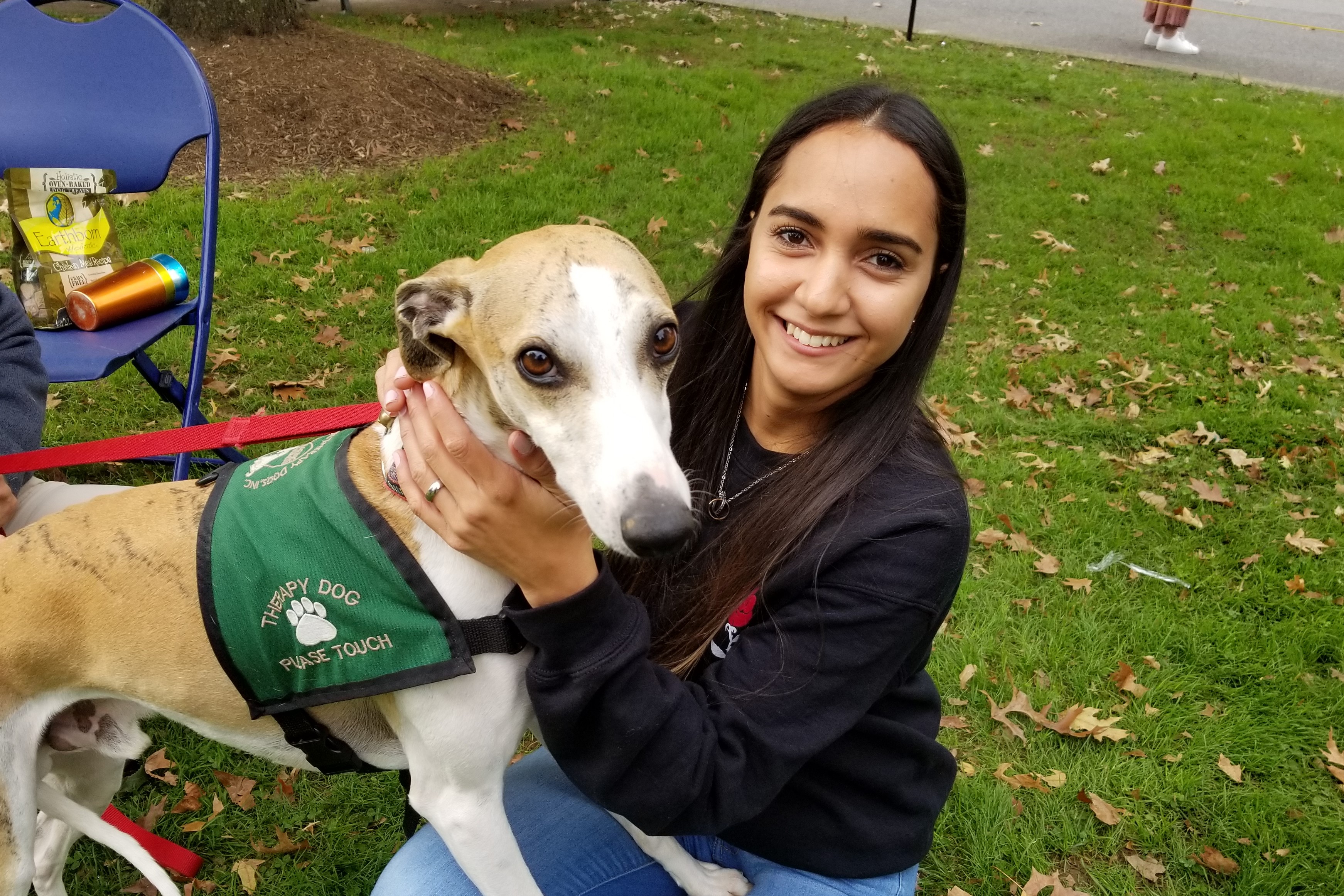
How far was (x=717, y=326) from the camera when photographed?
254 cm

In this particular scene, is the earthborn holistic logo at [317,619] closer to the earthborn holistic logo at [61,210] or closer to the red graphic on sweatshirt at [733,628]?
the red graphic on sweatshirt at [733,628]

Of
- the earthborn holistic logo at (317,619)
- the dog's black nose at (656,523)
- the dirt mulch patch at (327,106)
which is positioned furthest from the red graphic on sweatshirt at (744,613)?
the dirt mulch patch at (327,106)

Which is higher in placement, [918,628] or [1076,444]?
[918,628]

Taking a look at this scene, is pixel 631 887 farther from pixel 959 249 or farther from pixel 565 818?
pixel 959 249

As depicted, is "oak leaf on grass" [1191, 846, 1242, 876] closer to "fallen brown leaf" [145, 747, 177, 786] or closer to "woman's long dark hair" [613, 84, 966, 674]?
"woman's long dark hair" [613, 84, 966, 674]

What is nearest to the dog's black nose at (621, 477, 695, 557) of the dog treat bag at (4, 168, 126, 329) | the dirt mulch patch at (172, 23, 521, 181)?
the dog treat bag at (4, 168, 126, 329)

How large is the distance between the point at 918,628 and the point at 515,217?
551 centimetres

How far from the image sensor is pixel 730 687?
1.96m

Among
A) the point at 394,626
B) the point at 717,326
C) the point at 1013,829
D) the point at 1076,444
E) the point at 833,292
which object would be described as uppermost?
the point at 833,292

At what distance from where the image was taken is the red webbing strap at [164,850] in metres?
2.61

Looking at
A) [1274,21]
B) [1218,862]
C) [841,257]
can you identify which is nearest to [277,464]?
[841,257]

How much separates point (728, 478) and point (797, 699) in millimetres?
673

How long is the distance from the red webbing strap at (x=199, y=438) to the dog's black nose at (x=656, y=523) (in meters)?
1.11

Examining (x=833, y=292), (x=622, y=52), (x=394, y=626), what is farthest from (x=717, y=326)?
(x=622, y=52)
